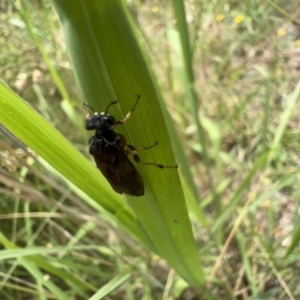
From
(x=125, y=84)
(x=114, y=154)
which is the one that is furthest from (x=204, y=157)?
(x=125, y=84)

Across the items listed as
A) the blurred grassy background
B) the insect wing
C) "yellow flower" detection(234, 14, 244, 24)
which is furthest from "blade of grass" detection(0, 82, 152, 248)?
"yellow flower" detection(234, 14, 244, 24)

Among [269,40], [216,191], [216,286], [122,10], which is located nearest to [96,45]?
[122,10]

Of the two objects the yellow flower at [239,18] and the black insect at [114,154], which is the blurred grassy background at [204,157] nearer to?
the yellow flower at [239,18]

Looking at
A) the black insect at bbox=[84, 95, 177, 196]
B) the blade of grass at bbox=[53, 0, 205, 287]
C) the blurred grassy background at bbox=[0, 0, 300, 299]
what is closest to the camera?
the blade of grass at bbox=[53, 0, 205, 287]

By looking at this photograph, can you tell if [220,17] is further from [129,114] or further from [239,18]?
[129,114]

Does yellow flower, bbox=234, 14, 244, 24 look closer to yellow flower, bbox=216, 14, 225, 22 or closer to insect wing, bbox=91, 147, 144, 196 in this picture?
yellow flower, bbox=216, 14, 225, 22

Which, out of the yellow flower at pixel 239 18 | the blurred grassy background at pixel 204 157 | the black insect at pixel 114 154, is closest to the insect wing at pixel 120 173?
the black insect at pixel 114 154
